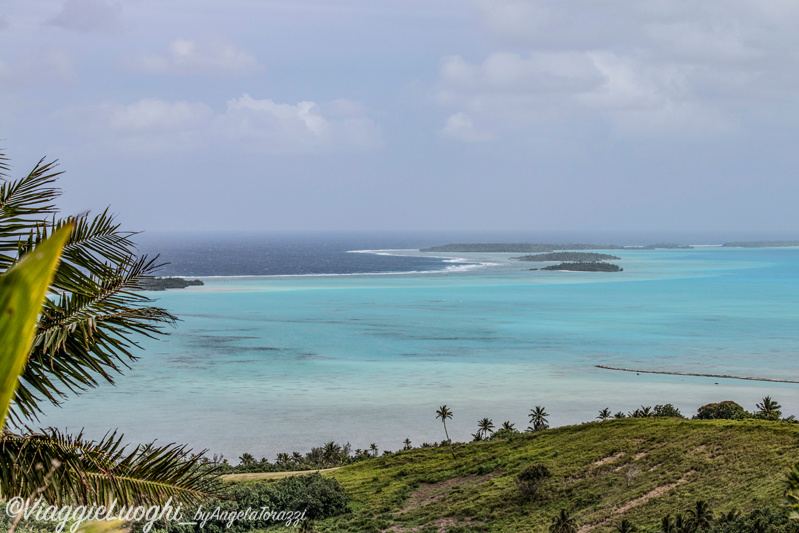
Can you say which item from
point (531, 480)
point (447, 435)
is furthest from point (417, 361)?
point (531, 480)

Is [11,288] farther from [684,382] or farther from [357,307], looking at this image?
[357,307]

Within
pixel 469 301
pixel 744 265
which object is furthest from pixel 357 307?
pixel 744 265

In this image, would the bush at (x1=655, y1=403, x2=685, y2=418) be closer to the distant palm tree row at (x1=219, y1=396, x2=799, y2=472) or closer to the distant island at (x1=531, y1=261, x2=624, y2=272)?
the distant palm tree row at (x1=219, y1=396, x2=799, y2=472)

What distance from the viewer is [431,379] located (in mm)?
59688

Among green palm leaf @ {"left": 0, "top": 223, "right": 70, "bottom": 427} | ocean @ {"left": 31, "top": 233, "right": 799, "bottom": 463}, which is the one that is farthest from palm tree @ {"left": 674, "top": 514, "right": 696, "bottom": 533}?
green palm leaf @ {"left": 0, "top": 223, "right": 70, "bottom": 427}

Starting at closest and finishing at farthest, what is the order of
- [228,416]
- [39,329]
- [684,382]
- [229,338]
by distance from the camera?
[39,329], [228,416], [684,382], [229,338]

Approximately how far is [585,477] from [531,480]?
3.78 metres

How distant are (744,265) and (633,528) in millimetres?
176089

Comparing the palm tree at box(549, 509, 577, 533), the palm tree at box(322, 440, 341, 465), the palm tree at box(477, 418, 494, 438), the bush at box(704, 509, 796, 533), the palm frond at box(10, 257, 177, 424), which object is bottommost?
the palm tree at box(322, 440, 341, 465)

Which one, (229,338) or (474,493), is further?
(229,338)

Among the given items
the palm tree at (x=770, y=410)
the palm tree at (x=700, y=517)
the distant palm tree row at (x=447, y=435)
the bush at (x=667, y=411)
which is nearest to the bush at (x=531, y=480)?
the distant palm tree row at (x=447, y=435)

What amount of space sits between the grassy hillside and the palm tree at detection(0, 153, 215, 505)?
24.7 m

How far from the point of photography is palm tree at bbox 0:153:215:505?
553 centimetres

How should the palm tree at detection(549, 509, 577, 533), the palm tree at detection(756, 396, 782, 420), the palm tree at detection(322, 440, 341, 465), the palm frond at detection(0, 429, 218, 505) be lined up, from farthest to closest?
the palm tree at detection(322, 440, 341, 465), the palm tree at detection(756, 396, 782, 420), the palm tree at detection(549, 509, 577, 533), the palm frond at detection(0, 429, 218, 505)
